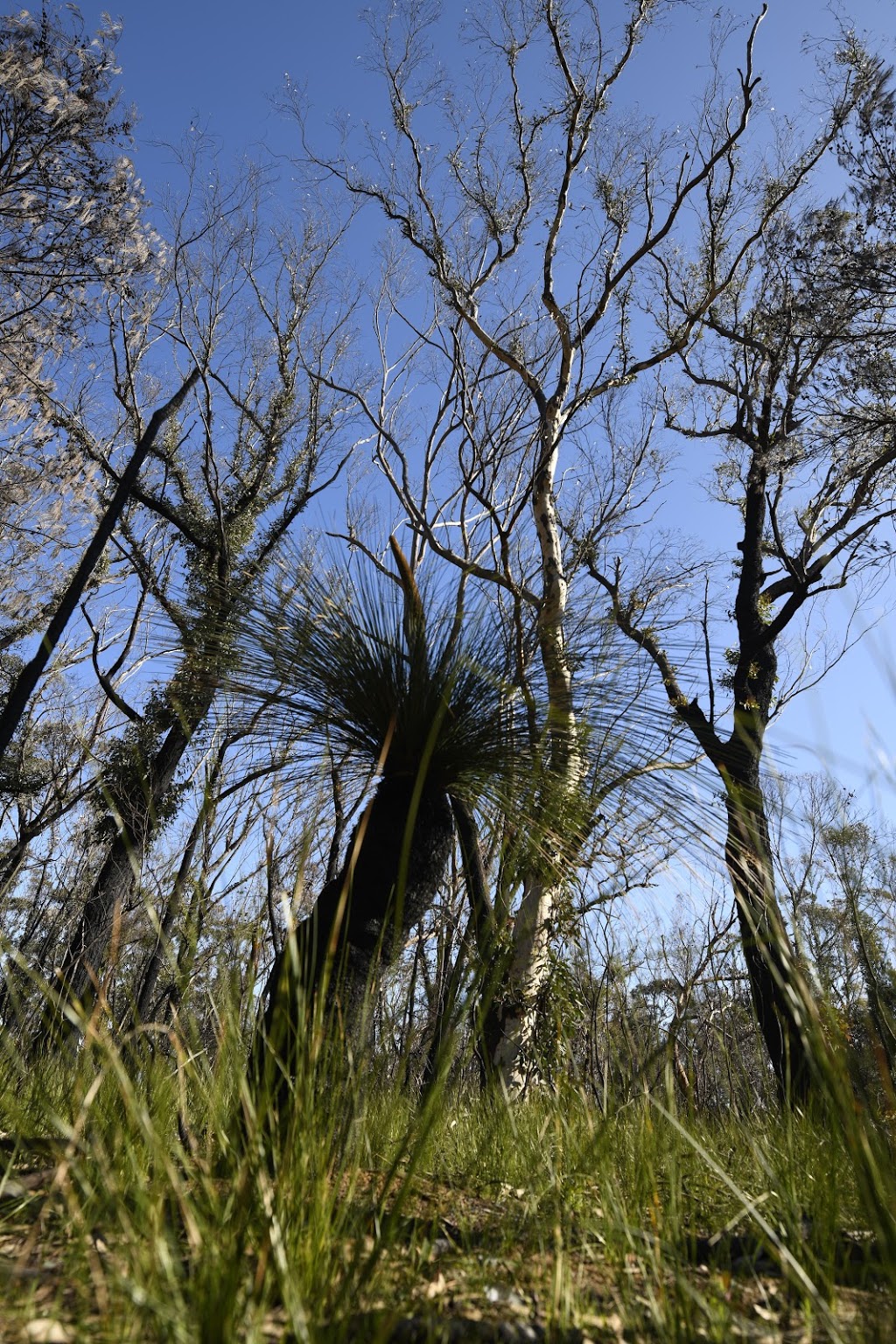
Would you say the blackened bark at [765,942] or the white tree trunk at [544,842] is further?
the white tree trunk at [544,842]

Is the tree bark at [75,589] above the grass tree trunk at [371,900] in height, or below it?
above

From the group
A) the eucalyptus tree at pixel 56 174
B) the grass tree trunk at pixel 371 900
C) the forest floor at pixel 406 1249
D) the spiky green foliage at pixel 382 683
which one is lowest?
the forest floor at pixel 406 1249

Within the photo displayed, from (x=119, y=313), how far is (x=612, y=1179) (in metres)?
9.88

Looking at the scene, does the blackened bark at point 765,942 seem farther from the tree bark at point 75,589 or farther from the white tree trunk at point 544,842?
the tree bark at point 75,589

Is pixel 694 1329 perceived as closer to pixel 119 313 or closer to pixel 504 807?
pixel 504 807

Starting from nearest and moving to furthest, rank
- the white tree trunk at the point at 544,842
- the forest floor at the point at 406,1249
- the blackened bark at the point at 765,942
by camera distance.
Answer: the forest floor at the point at 406,1249, the blackened bark at the point at 765,942, the white tree trunk at the point at 544,842

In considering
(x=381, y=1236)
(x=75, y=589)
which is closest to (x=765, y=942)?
(x=381, y=1236)

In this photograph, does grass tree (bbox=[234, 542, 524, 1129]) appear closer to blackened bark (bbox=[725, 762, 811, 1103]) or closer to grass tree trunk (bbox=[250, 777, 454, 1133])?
grass tree trunk (bbox=[250, 777, 454, 1133])

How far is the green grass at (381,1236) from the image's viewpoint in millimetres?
901

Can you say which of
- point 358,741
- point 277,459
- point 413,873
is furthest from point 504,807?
point 277,459

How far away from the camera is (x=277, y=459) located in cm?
1038

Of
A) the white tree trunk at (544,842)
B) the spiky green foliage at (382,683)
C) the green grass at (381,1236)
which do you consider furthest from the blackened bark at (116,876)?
the green grass at (381,1236)

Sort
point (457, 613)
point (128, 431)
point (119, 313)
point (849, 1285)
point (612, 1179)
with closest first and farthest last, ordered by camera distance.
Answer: point (849, 1285) → point (612, 1179) → point (457, 613) → point (119, 313) → point (128, 431)

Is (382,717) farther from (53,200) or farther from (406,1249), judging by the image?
(53,200)
